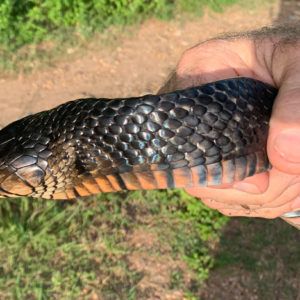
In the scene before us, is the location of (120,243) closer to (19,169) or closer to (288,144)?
(19,169)

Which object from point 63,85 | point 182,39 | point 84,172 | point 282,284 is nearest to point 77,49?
point 63,85

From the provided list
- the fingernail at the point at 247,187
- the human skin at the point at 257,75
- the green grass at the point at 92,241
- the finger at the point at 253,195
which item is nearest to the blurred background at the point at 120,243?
the green grass at the point at 92,241

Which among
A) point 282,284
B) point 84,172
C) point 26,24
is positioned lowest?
point 282,284

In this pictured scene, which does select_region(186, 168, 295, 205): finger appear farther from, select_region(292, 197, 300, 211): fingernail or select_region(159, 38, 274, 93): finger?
select_region(159, 38, 274, 93): finger

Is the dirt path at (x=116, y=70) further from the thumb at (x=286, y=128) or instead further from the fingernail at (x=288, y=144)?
the fingernail at (x=288, y=144)

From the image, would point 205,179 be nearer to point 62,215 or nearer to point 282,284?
point 62,215
